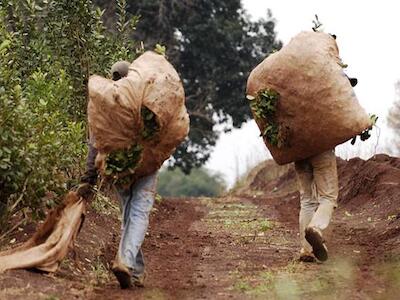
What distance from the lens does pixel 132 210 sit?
8.38 meters

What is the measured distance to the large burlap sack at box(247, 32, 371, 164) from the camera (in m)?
9.48

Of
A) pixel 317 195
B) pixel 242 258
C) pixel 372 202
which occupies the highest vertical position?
pixel 372 202

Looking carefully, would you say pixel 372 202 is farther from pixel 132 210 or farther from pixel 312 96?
pixel 132 210

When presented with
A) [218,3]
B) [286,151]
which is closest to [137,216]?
[286,151]

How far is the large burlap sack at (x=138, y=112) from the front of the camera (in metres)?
7.98

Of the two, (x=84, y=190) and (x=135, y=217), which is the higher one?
(x=84, y=190)

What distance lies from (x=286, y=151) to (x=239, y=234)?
13.1ft

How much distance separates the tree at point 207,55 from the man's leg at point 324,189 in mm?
24094

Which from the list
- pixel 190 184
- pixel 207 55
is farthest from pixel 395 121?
pixel 190 184

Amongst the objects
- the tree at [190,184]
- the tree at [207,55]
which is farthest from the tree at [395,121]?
the tree at [190,184]

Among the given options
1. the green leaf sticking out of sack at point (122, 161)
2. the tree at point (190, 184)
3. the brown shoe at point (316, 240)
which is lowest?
the brown shoe at point (316, 240)

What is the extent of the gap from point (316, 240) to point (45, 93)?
359 centimetres

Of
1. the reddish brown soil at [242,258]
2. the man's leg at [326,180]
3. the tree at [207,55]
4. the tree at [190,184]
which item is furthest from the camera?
the tree at [190,184]

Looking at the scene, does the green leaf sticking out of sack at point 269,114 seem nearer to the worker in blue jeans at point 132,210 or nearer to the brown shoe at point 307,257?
the brown shoe at point 307,257
